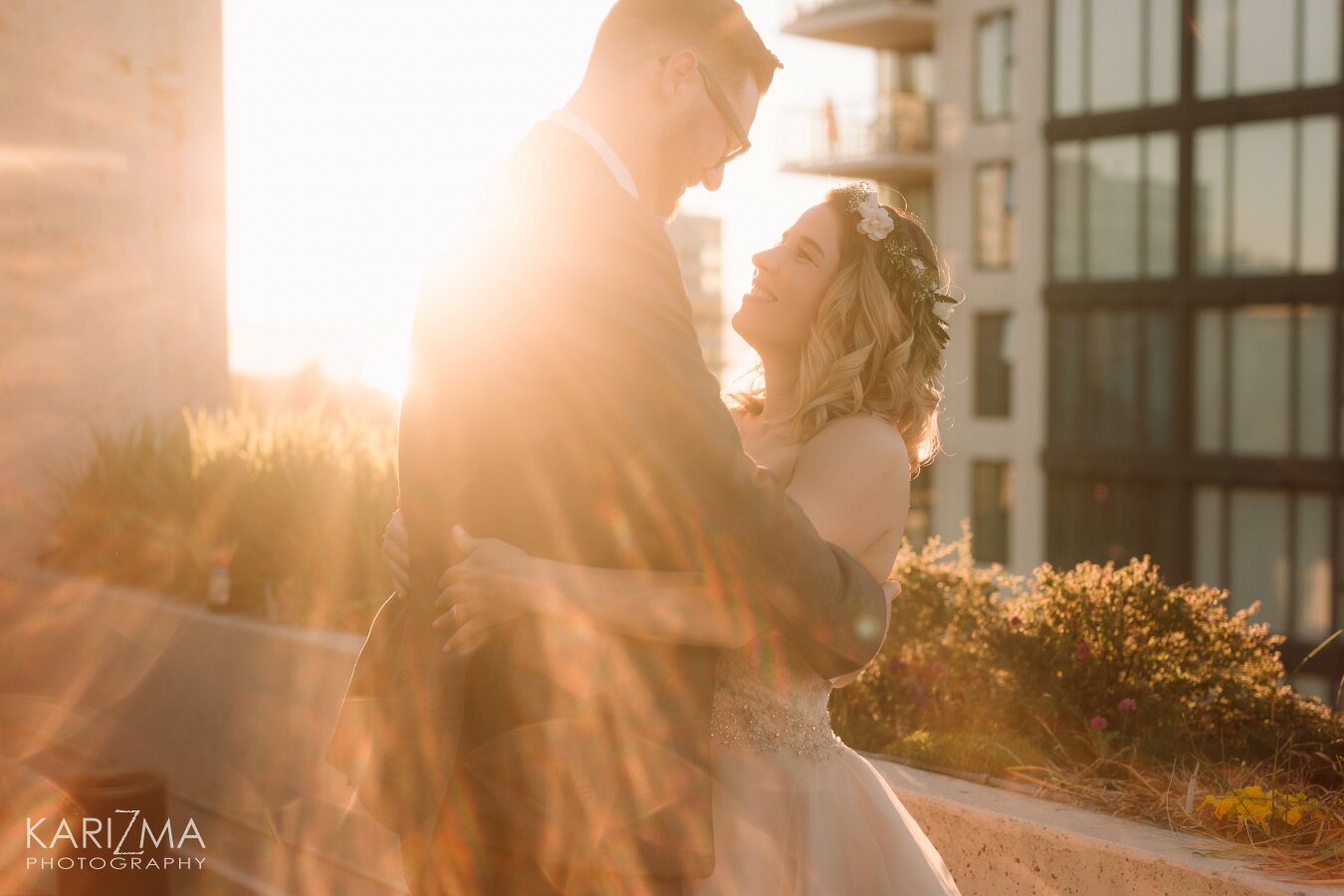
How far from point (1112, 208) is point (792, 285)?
30149 millimetres

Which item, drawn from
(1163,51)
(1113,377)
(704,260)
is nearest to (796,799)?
(1113,377)

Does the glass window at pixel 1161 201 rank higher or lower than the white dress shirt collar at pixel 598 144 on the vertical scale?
higher

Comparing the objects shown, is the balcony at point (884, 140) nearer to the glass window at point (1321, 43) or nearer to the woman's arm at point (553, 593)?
the glass window at point (1321, 43)

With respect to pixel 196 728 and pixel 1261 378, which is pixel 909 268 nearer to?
pixel 196 728

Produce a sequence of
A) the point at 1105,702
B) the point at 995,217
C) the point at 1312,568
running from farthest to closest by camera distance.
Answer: the point at 995,217, the point at 1312,568, the point at 1105,702

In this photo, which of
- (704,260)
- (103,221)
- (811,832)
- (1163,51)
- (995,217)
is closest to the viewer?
(811,832)

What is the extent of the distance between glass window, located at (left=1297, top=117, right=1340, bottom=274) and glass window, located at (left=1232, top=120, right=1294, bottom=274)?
0.92 ft

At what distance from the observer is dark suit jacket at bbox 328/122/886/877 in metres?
1.94

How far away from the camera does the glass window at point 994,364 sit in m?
34.3

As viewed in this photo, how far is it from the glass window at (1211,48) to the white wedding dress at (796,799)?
98.3 ft

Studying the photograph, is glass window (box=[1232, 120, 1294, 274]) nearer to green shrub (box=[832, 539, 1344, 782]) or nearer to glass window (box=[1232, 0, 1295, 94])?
glass window (box=[1232, 0, 1295, 94])

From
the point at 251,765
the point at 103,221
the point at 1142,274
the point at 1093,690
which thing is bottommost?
the point at 251,765

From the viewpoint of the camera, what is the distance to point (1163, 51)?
30.1 m

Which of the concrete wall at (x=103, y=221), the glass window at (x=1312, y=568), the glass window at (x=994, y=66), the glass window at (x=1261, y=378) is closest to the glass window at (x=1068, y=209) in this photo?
the glass window at (x=994, y=66)
